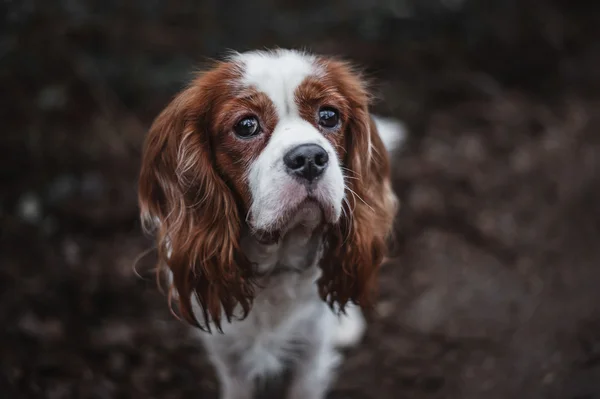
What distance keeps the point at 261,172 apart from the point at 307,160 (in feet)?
0.55

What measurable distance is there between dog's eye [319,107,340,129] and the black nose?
23cm

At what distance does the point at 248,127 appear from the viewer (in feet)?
6.54

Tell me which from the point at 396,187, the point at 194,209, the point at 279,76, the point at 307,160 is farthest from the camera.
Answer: the point at 396,187

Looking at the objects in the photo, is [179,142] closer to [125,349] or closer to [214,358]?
[214,358]

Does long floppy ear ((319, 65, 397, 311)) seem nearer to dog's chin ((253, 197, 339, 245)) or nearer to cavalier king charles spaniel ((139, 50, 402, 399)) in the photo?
cavalier king charles spaniel ((139, 50, 402, 399))

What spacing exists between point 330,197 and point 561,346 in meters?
1.54

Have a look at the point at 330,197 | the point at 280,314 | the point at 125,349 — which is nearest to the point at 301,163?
the point at 330,197

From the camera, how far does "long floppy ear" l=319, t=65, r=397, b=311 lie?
2195 mm

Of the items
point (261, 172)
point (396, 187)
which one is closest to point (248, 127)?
point (261, 172)

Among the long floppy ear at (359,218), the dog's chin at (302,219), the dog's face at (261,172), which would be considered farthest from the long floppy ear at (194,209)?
the long floppy ear at (359,218)

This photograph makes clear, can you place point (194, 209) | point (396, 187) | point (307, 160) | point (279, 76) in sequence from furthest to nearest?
point (396, 187) < point (194, 209) < point (279, 76) < point (307, 160)

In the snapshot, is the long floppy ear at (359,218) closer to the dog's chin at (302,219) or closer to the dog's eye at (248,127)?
the dog's chin at (302,219)

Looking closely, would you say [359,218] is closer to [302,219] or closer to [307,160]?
[302,219]

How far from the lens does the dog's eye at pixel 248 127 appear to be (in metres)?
1.99
